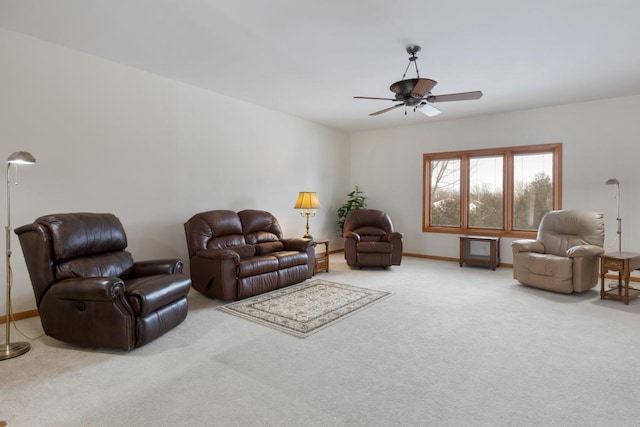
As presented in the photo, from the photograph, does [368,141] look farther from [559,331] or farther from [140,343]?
[140,343]

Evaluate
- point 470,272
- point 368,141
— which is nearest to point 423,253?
point 470,272

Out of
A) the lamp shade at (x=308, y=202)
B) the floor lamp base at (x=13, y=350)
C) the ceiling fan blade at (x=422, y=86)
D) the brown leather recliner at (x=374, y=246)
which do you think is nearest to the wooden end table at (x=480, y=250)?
the brown leather recliner at (x=374, y=246)

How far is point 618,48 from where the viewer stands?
12.3ft

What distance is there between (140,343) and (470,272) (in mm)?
5233

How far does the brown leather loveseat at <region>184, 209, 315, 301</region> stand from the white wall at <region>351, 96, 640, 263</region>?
3316 mm

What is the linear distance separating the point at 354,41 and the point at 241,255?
2.97 m

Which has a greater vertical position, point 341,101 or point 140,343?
point 341,101

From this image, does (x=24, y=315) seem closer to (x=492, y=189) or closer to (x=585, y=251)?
(x=585, y=251)

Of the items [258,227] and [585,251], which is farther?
[258,227]

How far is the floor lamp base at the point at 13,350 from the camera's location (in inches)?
108

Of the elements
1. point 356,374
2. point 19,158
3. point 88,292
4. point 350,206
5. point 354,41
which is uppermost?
point 354,41

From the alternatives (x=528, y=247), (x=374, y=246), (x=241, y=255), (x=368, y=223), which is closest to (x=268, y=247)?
(x=241, y=255)

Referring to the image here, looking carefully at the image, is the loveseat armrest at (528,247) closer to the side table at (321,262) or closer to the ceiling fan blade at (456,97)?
the ceiling fan blade at (456,97)

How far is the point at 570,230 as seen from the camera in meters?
5.03
